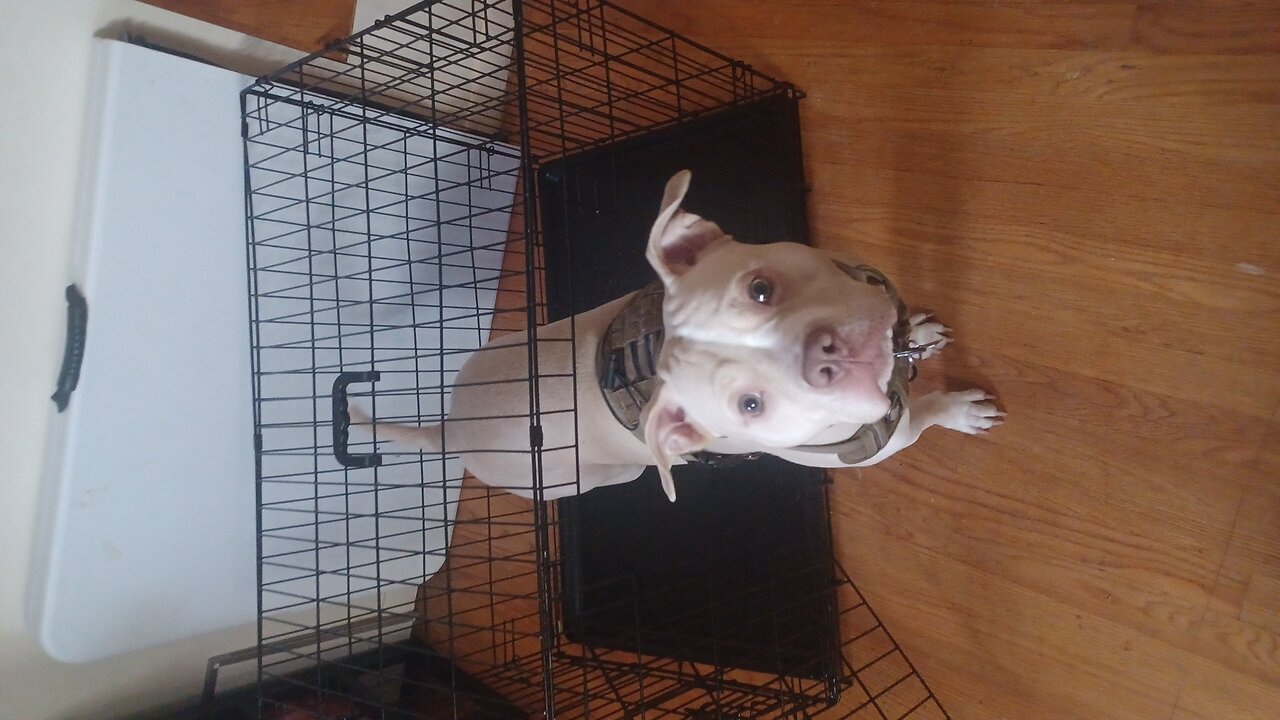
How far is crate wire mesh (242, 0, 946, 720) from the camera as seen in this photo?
217cm

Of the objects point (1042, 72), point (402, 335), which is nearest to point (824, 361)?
point (1042, 72)

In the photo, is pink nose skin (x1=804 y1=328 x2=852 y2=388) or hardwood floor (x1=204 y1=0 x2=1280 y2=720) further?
hardwood floor (x1=204 y1=0 x2=1280 y2=720)

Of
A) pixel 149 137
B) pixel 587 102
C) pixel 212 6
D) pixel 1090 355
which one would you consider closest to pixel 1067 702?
pixel 1090 355

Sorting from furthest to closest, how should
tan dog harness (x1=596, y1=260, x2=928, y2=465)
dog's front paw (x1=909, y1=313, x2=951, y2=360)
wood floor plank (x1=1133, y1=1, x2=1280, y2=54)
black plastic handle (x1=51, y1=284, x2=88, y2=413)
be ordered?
dog's front paw (x1=909, y1=313, x2=951, y2=360)
black plastic handle (x1=51, y1=284, x2=88, y2=413)
wood floor plank (x1=1133, y1=1, x2=1280, y2=54)
tan dog harness (x1=596, y1=260, x2=928, y2=465)

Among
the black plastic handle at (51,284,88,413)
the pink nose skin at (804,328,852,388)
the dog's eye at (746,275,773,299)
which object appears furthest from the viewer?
→ the black plastic handle at (51,284,88,413)

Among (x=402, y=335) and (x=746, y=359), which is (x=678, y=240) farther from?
(x=402, y=335)

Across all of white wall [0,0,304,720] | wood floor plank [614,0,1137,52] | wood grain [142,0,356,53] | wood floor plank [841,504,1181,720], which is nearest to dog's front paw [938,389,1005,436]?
wood floor plank [841,504,1181,720]

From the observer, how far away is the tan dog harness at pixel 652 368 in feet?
5.25

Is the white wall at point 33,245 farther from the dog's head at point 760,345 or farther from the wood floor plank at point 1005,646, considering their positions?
the wood floor plank at point 1005,646

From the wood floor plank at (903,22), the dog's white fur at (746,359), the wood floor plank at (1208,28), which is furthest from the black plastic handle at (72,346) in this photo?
the wood floor plank at (1208,28)

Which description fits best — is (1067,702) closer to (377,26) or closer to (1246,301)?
(1246,301)

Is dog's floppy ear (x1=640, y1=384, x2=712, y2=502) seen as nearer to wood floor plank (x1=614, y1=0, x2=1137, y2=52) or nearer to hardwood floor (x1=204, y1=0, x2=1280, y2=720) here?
hardwood floor (x1=204, y1=0, x2=1280, y2=720)

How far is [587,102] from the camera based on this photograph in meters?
→ 2.78

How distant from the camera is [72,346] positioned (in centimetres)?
194
